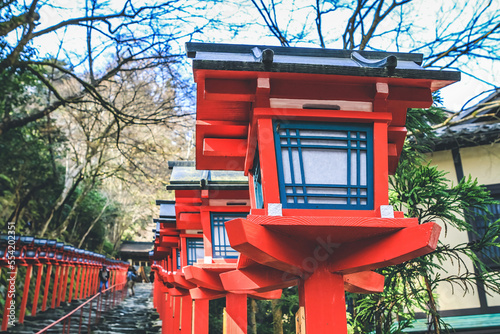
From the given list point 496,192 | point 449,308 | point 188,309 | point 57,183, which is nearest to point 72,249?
point 57,183

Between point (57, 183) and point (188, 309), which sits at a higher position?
point (57, 183)

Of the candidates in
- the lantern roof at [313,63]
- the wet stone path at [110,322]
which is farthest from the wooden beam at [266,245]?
the wet stone path at [110,322]

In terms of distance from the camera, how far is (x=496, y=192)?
10.7 metres

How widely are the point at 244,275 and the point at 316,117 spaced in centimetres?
202

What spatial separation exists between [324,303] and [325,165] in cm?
134

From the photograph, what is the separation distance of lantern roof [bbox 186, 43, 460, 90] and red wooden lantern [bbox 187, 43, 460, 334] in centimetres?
1

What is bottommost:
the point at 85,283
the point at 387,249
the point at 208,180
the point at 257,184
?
the point at 85,283

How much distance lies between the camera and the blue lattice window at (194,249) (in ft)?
31.0

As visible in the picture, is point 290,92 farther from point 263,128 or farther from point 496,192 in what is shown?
point 496,192

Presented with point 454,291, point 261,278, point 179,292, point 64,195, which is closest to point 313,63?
point 261,278

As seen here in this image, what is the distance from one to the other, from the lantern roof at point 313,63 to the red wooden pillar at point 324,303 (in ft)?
6.48

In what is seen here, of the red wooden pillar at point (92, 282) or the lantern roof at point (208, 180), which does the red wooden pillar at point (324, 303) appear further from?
the red wooden pillar at point (92, 282)

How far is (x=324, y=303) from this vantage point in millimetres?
4012

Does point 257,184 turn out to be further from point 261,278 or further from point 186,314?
point 186,314
